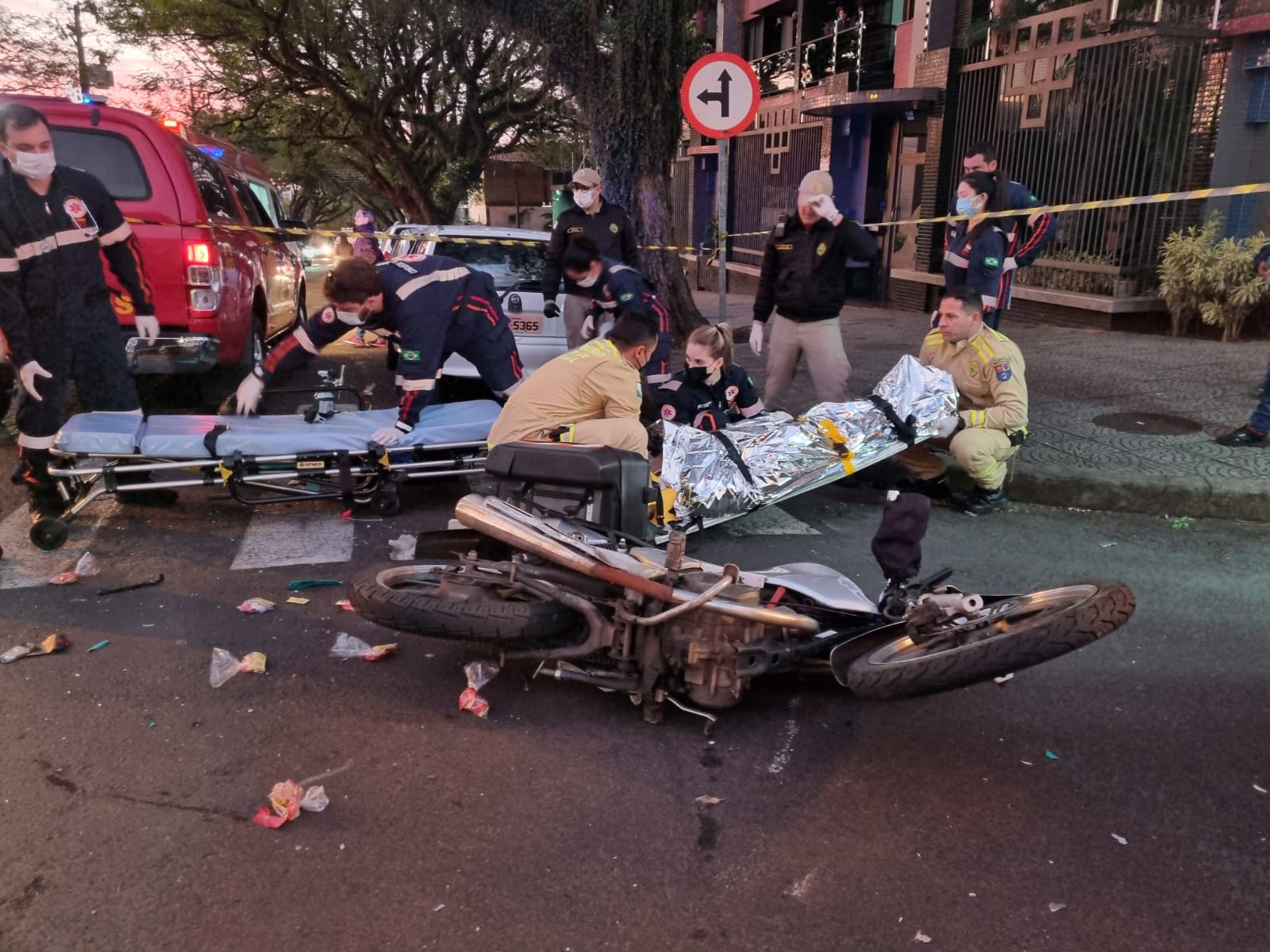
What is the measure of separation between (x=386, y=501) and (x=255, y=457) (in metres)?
0.79

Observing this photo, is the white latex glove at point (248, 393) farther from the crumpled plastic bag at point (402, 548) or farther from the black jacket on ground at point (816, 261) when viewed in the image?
the black jacket on ground at point (816, 261)

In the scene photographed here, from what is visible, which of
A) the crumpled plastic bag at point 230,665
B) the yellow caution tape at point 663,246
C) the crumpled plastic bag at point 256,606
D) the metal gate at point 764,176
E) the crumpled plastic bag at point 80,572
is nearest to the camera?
the crumpled plastic bag at point 230,665

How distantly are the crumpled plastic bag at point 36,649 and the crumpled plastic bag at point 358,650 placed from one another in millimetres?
1056

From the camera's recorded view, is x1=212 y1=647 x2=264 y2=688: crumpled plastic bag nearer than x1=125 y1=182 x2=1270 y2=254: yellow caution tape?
Yes

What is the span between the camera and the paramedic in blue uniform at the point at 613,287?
7074 millimetres

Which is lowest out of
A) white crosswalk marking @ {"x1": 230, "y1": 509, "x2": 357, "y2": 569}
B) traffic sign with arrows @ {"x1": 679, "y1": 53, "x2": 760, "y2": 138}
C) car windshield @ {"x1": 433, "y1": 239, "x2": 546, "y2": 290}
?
white crosswalk marking @ {"x1": 230, "y1": 509, "x2": 357, "y2": 569}

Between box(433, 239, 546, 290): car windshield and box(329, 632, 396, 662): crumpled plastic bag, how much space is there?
504cm

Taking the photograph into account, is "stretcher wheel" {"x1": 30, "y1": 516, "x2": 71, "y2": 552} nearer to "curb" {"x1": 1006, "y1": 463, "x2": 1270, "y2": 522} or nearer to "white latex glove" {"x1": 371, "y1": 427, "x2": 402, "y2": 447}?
"white latex glove" {"x1": 371, "y1": 427, "x2": 402, "y2": 447}

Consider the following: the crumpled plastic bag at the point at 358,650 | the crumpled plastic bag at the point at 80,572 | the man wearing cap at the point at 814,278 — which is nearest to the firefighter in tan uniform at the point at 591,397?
the crumpled plastic bag at the point at 358,650

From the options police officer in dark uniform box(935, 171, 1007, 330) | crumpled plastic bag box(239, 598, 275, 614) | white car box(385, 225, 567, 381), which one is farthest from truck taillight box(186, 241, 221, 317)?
police officer in dark uniform box(935, 171, 1007, 330)

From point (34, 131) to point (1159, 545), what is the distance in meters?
6.39

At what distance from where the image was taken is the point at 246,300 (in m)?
7.43

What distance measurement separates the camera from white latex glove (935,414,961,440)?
5309 mm

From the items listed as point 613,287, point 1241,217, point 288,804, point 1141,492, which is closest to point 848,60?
point 1241,217
